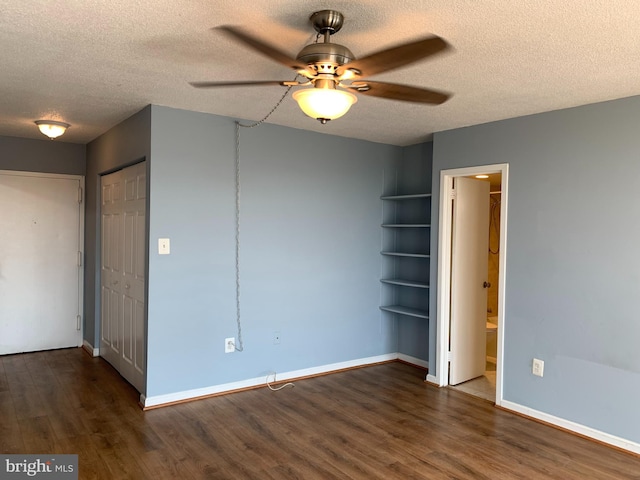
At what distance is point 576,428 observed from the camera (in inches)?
134

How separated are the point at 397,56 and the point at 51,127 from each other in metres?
3.57

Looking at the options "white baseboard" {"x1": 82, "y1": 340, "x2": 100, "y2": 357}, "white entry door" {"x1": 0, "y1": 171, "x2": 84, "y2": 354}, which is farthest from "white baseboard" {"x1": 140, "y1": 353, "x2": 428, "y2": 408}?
"white entry door" {"x1": 0, "y1": 171, "x2": 84, "y2": 354}

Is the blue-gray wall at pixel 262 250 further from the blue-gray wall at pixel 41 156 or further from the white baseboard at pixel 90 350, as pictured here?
the blue-gray wall at pixel 41 156

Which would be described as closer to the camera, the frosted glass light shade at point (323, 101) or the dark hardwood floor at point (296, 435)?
the frosted glass light shade at point (323, 101)

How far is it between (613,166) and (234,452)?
316cm

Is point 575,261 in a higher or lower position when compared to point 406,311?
higher

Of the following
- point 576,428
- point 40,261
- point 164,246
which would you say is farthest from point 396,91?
point 40,261

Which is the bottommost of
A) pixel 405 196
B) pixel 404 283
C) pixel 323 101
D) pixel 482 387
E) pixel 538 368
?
pixel 482 387

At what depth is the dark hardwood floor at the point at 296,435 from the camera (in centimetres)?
284

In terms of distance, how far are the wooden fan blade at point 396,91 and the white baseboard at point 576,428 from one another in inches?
99.4

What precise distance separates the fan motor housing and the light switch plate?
2.23m

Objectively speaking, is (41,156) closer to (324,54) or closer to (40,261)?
(40,261)

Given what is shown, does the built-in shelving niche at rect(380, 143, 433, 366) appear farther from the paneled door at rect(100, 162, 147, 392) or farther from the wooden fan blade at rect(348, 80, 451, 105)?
the paneled door at rect(100, 162, 147, 392)

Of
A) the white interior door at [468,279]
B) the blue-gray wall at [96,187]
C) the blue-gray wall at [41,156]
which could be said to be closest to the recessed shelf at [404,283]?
the white interior door at [468,279]
